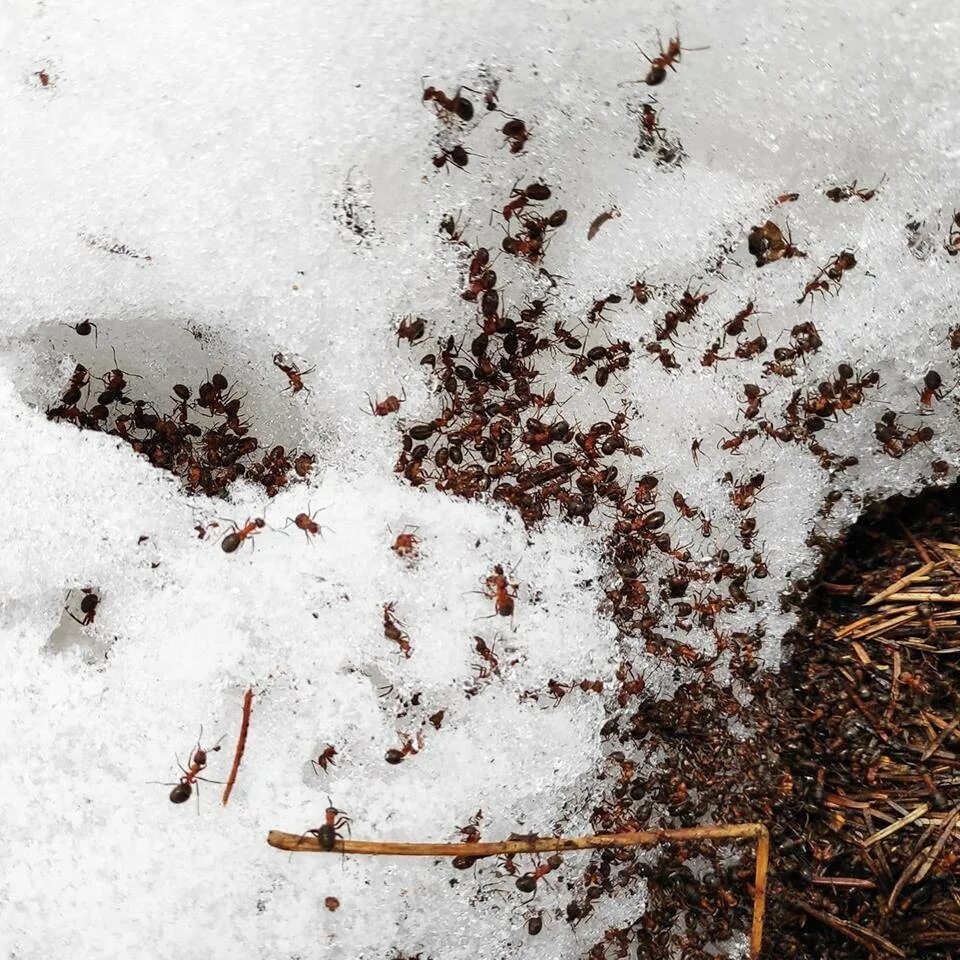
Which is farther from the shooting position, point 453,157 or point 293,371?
point 293,371

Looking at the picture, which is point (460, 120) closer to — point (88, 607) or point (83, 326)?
point (83, 326)

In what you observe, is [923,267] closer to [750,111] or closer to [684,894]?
[750,111]

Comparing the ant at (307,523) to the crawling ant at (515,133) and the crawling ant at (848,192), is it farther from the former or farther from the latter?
the crawling ant at (848,192)

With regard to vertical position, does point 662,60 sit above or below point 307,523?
above

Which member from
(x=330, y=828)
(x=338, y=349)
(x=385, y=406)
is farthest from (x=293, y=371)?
(x=330, y=828)

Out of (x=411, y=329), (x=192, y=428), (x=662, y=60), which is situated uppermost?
(x=662, y=60)

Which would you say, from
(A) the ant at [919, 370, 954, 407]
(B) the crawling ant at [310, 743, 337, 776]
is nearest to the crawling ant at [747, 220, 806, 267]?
(A) the ant at [919, 370, 954, 407]

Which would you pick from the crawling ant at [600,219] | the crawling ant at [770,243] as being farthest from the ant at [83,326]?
the crawling ant at [770,243]

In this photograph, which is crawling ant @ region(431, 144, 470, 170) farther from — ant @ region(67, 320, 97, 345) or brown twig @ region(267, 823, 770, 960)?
brown twig @ region(267, 823, 770, 960)
